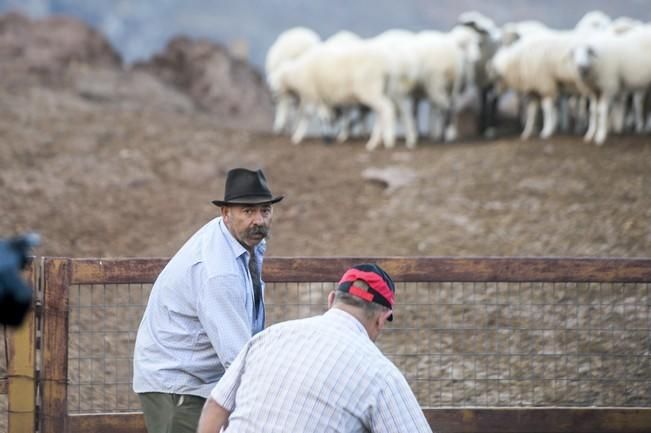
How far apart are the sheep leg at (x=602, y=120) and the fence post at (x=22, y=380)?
12.3m

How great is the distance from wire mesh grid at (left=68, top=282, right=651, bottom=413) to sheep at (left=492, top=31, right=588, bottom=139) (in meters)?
8.66

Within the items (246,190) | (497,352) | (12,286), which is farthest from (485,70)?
(12,286)

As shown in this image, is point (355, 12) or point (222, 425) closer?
point (222, 425)

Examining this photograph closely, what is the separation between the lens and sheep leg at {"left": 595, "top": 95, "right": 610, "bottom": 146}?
17.0 m

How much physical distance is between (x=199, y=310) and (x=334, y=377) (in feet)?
3.19

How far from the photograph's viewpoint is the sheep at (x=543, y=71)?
61.1 feet

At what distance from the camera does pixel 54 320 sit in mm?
5941

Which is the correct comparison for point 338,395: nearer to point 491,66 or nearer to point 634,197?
point 634,197

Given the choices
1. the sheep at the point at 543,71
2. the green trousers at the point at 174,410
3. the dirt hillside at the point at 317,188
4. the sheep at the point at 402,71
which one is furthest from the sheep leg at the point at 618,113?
the green trousers at the point at 174,410

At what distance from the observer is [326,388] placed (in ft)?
12.8

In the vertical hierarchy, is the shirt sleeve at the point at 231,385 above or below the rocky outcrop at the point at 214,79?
below

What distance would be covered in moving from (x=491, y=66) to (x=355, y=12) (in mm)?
9744

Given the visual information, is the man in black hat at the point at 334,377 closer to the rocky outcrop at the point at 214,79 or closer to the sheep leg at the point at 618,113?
the sheep leg at the point at 618,113

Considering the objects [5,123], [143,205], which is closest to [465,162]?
[143,205]
